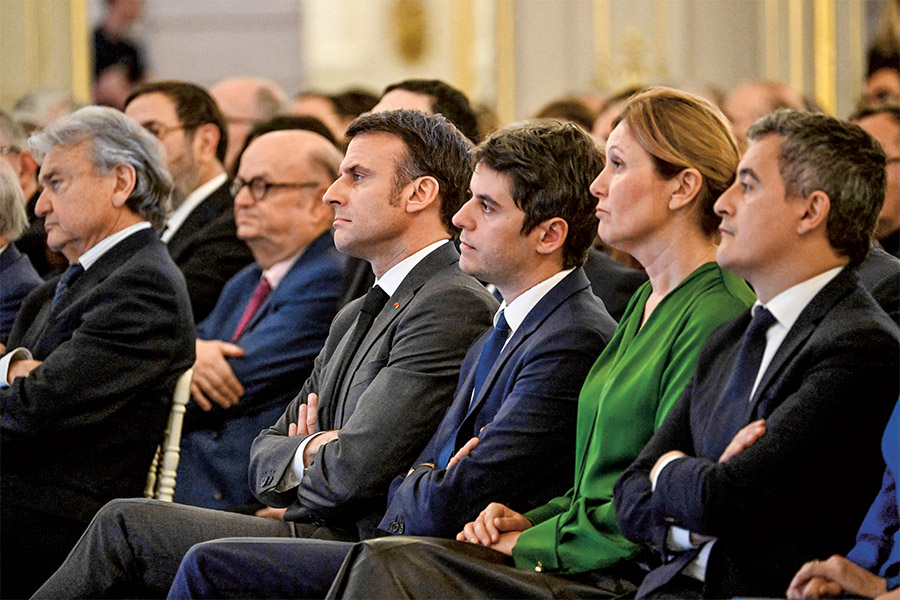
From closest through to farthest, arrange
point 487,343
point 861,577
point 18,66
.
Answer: point 861,577, point 487,343, point 18,66

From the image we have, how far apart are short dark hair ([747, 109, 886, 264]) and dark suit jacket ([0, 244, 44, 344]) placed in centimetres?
244

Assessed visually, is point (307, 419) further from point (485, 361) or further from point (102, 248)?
point (102, 248)

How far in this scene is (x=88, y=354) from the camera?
325 cm

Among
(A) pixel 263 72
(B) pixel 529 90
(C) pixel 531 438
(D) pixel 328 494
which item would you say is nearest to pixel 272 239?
(D) pixel 328 494

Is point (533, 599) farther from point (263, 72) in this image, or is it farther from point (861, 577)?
point (263, 72)

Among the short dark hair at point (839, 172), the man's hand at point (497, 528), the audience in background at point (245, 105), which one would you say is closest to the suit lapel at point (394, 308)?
the man's hand at point (497, 528)

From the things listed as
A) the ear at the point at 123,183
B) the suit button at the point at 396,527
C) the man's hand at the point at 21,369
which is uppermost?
the ear at the point at 123,183

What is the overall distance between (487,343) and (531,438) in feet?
0.94

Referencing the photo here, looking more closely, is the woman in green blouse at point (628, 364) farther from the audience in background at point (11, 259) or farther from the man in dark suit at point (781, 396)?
the audience in background at point (11, 259)

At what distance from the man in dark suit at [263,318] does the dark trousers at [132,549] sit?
852 millimetres

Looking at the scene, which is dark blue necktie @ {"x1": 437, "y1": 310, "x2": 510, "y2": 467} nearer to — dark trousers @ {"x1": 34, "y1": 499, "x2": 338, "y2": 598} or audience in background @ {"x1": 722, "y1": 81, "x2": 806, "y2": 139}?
dark trousers @ {"x1": 34, "y1": 499, "x2": 338, "y2": 598}

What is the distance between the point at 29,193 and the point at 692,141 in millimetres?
2754

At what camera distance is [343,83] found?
28.5 feet

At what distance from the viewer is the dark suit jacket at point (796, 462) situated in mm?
1994
